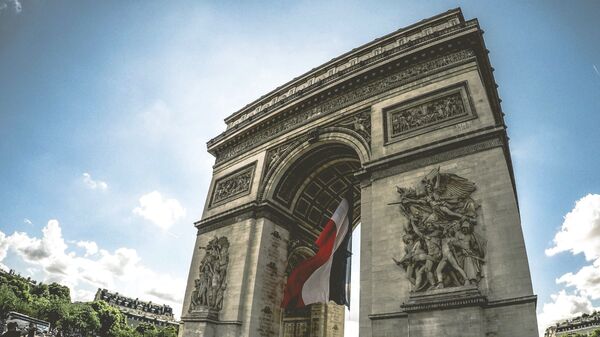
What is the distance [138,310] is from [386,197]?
8618cm

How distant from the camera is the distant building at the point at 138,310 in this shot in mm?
75125

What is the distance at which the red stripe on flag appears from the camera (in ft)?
41.7

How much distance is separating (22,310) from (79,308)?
779cm

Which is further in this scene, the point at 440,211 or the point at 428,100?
the point at 428,100

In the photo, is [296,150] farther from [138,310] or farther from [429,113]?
[138,310]

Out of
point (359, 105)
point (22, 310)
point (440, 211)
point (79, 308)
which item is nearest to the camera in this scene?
point (440, 211)

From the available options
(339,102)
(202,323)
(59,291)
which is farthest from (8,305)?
(339,102)

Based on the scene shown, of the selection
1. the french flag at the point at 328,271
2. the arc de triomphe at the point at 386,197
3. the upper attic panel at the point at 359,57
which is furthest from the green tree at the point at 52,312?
the french flag at the point at 328,271

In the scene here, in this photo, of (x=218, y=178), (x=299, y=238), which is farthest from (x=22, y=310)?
(x=299, y=238)

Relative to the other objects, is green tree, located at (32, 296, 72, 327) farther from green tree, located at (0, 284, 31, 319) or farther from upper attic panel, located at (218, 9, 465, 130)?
upper attic panel, located at (218, 9, 465, 130)

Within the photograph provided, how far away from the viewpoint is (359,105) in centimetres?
1421

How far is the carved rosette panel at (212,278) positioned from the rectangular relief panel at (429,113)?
27.4ft

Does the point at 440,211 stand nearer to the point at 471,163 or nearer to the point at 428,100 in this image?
the point at 471,163

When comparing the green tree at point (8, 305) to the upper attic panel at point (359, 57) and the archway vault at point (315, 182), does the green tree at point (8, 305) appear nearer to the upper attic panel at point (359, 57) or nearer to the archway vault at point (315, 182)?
the upper attic panel at point (359, 57)
